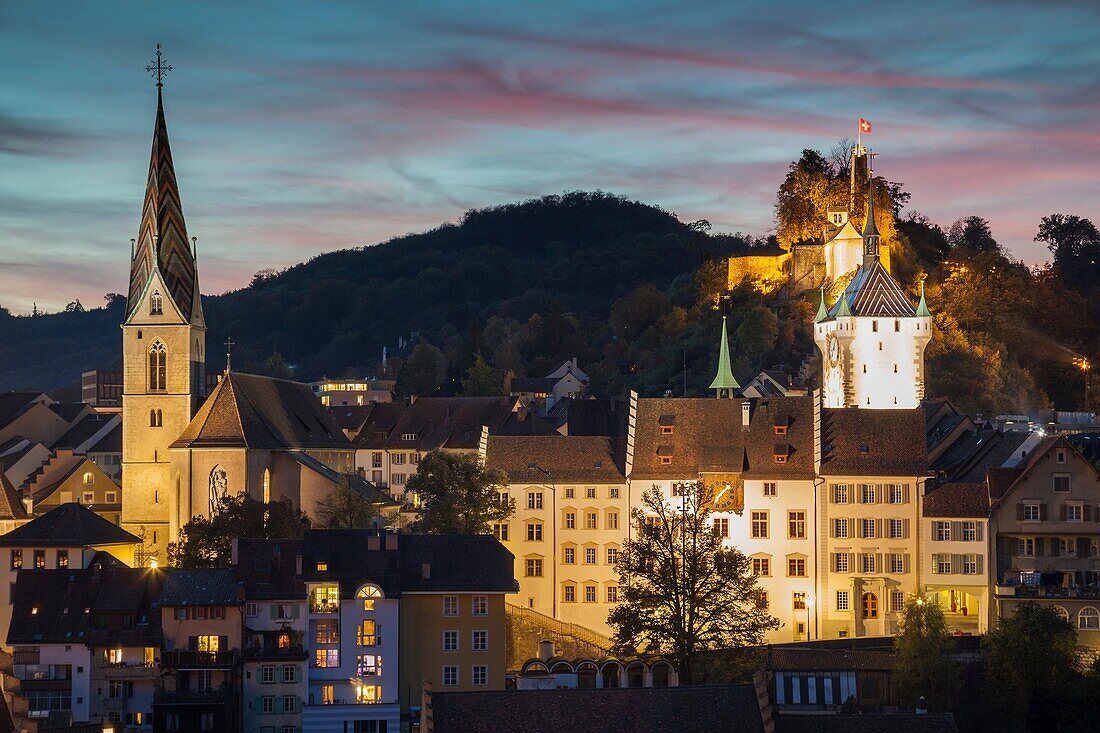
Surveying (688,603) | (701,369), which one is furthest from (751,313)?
(688,603)

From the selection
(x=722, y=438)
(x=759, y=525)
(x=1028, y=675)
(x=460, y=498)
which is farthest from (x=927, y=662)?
(x=460, y=498)

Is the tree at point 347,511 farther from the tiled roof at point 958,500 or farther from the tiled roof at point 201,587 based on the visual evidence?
the tiled roof at point 958,500

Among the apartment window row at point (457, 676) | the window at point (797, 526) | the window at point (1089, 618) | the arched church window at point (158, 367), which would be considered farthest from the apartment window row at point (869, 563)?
the arched church window at point (158, 367)

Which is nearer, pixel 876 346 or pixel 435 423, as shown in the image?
pixel 876 346

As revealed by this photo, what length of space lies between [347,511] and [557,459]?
445 inches

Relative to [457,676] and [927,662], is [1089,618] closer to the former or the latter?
[927,662]

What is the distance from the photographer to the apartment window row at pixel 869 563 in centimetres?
8719

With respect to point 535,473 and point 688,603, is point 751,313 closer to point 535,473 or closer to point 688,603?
point 535,473

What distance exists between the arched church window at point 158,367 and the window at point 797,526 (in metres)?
37.9

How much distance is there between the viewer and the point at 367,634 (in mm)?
75875

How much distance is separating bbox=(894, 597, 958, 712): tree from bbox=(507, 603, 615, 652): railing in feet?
52.4

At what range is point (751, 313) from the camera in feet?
514

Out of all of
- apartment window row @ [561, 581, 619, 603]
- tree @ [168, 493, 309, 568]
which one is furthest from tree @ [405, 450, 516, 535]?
tree @ [168, 493, 309, 568]

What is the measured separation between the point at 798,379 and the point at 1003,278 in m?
19.3
